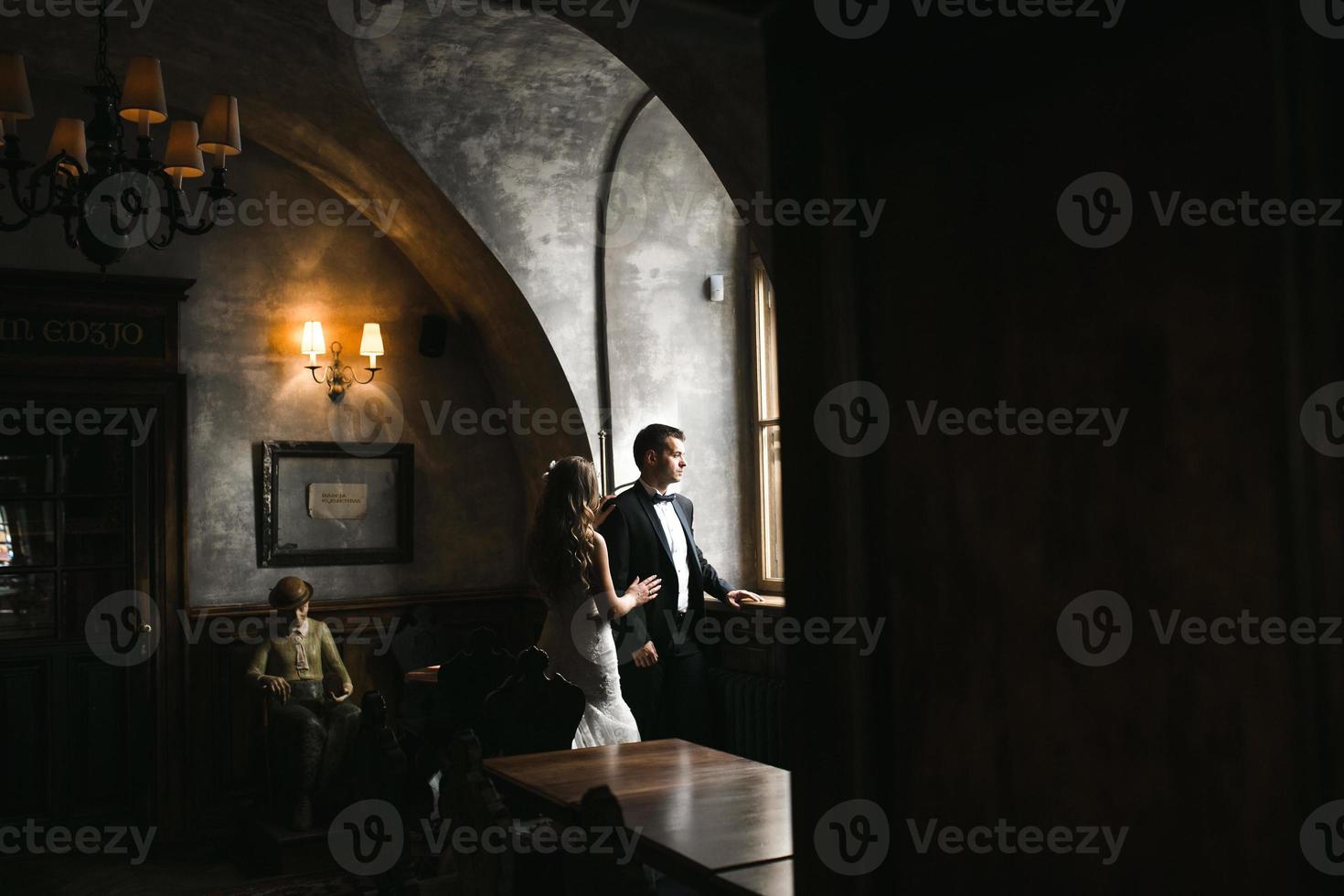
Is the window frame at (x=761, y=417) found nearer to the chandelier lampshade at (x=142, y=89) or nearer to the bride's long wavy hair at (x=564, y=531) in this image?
the bride's long wavy hair at (x=564, y=531)

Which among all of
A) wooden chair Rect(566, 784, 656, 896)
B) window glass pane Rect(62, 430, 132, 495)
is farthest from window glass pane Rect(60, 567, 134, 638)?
wooden chair Rect(566, 784, 656, 896)

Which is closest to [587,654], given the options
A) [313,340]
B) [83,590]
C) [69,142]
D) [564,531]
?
[564,531]

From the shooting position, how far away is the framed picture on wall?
6867 millimetres

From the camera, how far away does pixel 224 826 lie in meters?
6.55

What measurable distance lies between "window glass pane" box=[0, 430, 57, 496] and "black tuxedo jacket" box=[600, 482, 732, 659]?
3.35 metres

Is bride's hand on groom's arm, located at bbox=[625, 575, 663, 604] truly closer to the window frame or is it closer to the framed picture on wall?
the window frame

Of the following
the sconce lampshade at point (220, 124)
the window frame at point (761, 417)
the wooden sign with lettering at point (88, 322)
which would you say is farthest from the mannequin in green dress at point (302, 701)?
the sconce lampshade at point (220, 124)

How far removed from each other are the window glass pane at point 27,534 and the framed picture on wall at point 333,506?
110 cm

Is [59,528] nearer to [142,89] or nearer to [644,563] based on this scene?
[142,89]

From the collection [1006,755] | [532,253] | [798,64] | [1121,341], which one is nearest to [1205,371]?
[1121,341]

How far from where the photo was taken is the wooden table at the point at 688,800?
2.38 m

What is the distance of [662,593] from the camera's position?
5445 mm

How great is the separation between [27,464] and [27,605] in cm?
78

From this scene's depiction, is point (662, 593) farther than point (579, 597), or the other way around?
point (662, 593)
